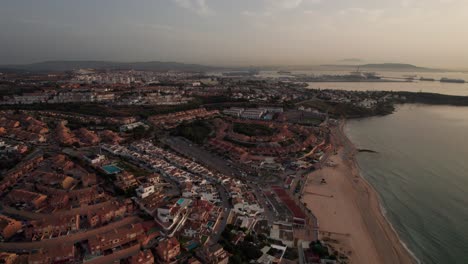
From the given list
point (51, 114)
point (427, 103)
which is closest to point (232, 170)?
point (51, 114)

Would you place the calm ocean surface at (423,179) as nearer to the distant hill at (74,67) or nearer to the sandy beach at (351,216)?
the sandy beach at (351,216)

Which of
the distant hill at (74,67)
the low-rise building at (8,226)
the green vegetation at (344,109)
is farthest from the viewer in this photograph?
the distant hill at (74,67)

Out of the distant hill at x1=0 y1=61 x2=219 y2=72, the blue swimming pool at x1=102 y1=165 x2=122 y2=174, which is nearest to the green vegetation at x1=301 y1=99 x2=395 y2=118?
the blue swimming pool at x1=102 y1=165 x2=122 y2=174

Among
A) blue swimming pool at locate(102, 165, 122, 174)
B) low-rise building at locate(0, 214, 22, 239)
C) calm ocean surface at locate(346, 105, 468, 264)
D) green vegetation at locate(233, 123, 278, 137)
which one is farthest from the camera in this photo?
green vegetation at locate(233, 123, 278, 137)

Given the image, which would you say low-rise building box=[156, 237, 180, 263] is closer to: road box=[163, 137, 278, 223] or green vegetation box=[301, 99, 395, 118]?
road box=[163, 137, 278, 223]

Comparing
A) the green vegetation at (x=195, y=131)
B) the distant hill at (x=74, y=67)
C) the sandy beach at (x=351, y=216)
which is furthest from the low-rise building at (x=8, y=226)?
the distant hill at (x=74, y=67)

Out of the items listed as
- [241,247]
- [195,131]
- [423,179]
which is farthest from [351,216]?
[195,131]
